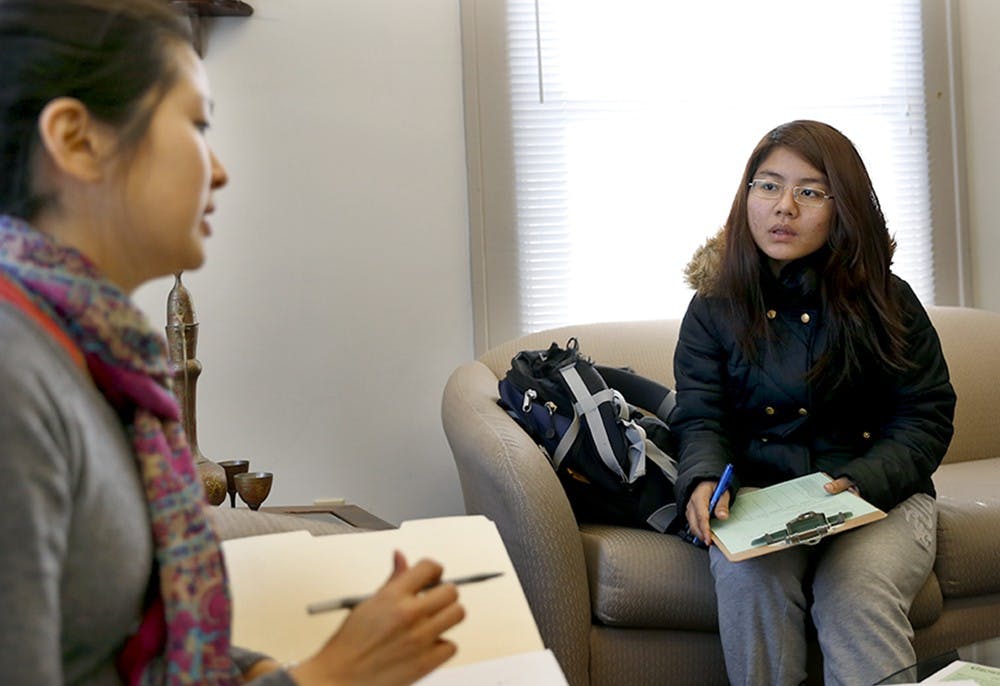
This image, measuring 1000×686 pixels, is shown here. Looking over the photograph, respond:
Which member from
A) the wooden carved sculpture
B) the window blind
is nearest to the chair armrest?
the wooden carved sculpture

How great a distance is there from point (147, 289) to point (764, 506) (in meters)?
1.68

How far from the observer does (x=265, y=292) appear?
293cm

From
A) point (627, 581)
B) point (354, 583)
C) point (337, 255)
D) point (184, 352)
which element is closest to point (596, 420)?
point (627, 581)

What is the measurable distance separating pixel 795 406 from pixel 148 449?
64.2 inches

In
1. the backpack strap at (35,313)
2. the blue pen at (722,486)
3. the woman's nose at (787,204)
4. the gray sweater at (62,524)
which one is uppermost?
the woman's nose at (787,204)

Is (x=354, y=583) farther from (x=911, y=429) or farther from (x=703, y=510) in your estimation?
(x=911, y=429)

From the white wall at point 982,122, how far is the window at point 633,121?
0.22 meters

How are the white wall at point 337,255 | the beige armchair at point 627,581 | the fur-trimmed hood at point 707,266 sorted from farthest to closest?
the white wall at point 337,255
the fur-trimmed hood at point 707,266
the beige armchair at point 627,581

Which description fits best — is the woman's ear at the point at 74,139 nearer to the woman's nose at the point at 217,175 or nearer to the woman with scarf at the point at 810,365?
the woman's nose at the point at 217,175

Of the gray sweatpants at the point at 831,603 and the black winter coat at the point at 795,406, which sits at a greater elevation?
the black winter coat at the point at 795,406

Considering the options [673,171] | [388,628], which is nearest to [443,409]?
[673,171]

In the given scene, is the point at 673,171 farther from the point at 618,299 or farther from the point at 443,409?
the point at 443,409

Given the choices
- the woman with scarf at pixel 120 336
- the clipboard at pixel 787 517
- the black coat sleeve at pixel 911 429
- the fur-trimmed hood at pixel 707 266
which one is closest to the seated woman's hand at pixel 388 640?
the woman with scarf at pixel 120 336

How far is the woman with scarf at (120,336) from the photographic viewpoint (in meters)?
0.67
